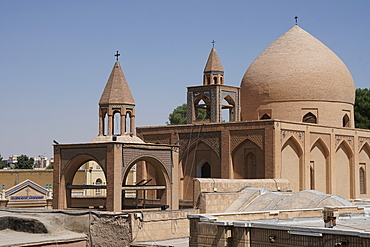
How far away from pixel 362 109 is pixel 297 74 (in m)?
15.0

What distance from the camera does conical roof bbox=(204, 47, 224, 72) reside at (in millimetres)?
26750

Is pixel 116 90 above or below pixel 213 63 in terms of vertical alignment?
below

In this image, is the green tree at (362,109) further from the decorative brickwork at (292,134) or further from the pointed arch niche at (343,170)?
the decorative brickwork at (292,134)

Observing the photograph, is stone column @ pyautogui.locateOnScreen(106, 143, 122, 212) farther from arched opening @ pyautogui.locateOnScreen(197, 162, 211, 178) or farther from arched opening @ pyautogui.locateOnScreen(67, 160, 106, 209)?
arched opening @ pyautogui.locateOnScreen(197, 162, 211, 178)

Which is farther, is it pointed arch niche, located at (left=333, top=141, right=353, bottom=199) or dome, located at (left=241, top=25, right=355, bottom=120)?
dome, located at (left=241, top=25, right=355, bottom=120)

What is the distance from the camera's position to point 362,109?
40312 millimetres

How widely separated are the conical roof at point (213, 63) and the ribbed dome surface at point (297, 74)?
2054 millimetres

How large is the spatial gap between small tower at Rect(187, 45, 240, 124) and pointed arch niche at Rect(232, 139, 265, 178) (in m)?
2.07

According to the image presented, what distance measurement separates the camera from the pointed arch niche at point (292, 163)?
23666 millimetres

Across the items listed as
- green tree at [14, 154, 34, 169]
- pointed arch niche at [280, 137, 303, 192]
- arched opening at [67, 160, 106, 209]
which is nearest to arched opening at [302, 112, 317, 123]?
pointed arch niche at [280, 137, 303, 192]

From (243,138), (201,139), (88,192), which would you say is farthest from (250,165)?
(88,192)

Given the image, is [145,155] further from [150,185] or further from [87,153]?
[150,185]

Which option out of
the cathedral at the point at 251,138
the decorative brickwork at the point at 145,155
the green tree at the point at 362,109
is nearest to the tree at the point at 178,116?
the green tree at the point at 362,109

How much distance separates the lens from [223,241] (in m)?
11.1
